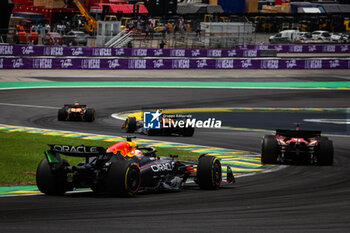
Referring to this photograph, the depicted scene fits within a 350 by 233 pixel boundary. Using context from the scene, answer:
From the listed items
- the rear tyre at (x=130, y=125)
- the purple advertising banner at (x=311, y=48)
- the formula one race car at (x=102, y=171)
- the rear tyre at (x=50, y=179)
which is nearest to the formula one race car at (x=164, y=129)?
the rear tyre at (x=130, y=125)

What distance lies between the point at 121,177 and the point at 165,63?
3736 cm

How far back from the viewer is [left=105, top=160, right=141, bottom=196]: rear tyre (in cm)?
1123

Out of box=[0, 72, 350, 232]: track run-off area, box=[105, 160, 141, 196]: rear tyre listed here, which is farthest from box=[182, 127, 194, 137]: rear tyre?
box=[105, 160, 141, 196]: rear tyre

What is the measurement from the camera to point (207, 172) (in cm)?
1283

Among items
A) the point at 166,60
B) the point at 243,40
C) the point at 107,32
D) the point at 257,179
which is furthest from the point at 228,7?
the point at 257,179

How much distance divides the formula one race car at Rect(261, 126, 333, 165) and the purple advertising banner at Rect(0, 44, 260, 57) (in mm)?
30606

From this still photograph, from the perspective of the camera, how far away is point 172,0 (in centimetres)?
8038

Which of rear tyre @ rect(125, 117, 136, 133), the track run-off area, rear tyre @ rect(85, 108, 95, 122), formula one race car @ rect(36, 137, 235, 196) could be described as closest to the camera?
the track run-off area

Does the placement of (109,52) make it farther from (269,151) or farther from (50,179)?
(50,179)

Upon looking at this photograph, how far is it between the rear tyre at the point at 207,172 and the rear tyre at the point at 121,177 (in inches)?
69.3

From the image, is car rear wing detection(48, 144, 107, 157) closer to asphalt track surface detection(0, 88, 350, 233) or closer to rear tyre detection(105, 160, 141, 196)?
rear tyre detection(105, 160, 141, 196)

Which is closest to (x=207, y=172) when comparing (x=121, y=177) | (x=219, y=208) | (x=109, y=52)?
(x=219, y=208)

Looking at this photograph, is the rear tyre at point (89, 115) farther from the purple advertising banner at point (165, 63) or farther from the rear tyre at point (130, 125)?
the purple advertising banner at point (165, 63)

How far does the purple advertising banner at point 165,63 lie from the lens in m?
43.8
